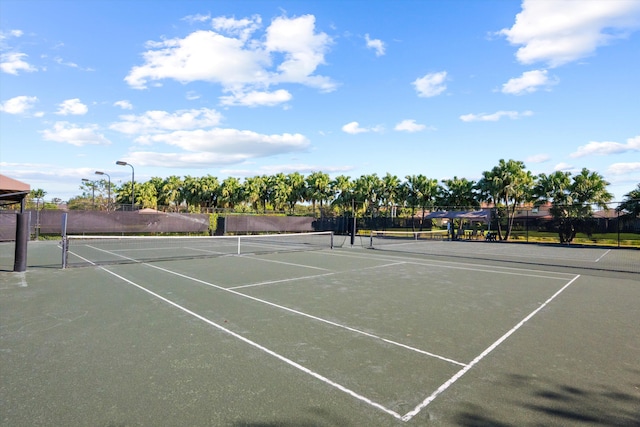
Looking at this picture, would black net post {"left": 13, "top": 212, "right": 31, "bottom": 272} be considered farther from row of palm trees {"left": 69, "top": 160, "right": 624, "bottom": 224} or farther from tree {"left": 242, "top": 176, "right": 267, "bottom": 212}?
tree {"left": 242, "top": 176, "right": 267, "bottom": 212}

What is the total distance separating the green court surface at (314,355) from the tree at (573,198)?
22665 millimetres

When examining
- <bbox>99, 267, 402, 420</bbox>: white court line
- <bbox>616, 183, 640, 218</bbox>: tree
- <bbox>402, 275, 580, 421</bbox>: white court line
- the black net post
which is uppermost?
<bbox>616, 183, 640, 218</bbox>: tree

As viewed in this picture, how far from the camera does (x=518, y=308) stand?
7824 millimetres

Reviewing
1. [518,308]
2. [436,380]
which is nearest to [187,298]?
[436,380]

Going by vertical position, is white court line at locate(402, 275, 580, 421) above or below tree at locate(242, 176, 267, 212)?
below

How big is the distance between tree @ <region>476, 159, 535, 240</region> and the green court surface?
27453 millimetres

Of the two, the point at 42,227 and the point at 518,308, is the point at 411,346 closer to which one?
the point at 518,308

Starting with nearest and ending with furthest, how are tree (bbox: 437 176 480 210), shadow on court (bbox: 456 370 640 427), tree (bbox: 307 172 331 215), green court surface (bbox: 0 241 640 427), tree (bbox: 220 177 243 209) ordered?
1. shadow on court (bbox: 456 370 640 427)
2. green court surface (bbox: 0 241 640 427)
3. tree (bbox: 437 176 480 210)
4. tree (bbox: 307 172 331 215)
5. tree (bbox: 220 177 243 209)

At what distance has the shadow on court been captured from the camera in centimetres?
342

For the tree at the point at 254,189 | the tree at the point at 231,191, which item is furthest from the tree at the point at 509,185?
the tree at the point at 231,191

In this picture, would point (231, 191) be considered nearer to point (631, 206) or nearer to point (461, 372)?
point (631, 206)

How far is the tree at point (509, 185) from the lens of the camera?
115ft

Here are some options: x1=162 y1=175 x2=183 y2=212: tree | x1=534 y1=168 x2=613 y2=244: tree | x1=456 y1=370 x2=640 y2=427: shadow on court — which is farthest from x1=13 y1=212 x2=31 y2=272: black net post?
x1=162 y1=175 x2=183 y2=212: tree

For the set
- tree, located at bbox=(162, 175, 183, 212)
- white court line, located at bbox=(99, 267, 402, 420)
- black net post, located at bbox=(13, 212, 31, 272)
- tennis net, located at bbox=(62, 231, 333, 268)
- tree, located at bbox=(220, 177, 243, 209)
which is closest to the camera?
white court line, located at bbox=(99, 267, 402, 420)
